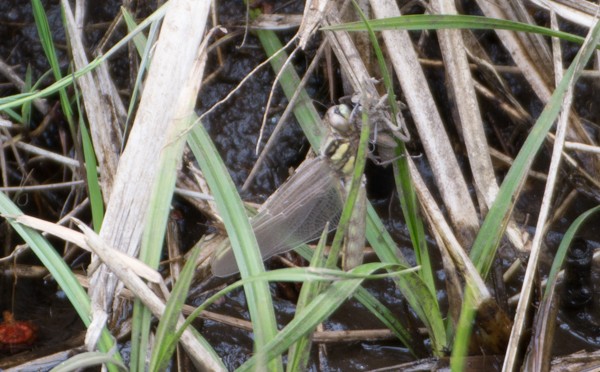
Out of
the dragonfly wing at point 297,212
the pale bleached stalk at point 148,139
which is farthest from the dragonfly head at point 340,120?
the pale bleached stalk at point 148,139

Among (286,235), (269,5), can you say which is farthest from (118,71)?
(286,235)

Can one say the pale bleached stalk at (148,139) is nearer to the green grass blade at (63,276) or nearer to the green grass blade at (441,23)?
the green grass blade at (63,276)

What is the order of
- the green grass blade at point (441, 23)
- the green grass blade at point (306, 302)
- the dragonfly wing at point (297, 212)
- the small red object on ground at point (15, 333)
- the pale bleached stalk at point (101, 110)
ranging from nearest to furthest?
the green grass blade at point (306, 302)
the green grass blade at point (441, 23)
the dragonfly wing at point (297, 212)
the pale bleached stalk at point (101, 110)
the small red object on ground at point (15, 333)

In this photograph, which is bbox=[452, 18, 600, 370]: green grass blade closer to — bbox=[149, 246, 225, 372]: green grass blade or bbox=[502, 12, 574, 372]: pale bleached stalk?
bbox=[502, 12, 574, 372]: pale bleached stalk

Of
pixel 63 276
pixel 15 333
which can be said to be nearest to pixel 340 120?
pixel 63 276

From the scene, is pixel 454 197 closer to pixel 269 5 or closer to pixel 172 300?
pixel 172 300

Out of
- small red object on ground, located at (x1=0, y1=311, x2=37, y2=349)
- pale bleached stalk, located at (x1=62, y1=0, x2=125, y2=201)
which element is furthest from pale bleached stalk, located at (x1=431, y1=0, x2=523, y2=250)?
small red object on ground, located at (x1=0, y1=311, x2=37, y2=349)
